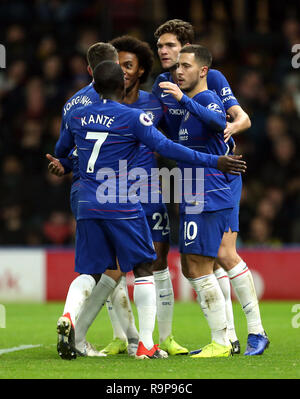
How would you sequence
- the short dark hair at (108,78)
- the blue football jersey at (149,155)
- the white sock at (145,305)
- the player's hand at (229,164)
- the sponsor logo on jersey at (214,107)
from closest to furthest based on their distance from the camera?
the player's hand at (229,164), the short dark hair at (108,78), the white sock at (145,305), the sponsor logo on jersey at (214,107), the blue football jersey at (149,155)

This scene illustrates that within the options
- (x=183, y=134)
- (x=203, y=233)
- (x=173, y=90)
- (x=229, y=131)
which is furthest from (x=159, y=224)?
(x=173, y=90)

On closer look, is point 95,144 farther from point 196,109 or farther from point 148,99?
point 148,99

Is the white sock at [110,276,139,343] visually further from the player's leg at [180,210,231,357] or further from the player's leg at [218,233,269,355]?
the player's leg at [218,233,269,355]

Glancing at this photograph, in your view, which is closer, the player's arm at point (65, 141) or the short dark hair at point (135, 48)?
the player's arm at point (65, 141)

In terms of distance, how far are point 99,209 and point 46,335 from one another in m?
2.74

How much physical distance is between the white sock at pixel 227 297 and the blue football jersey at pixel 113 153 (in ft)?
4.18

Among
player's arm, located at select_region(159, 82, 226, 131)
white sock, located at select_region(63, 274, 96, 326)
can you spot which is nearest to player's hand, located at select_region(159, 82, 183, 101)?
player's arm, located at select_region(159, 82, 226, 131)

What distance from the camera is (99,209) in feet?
19.7

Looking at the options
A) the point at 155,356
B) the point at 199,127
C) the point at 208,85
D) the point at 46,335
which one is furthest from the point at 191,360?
the point at 46,335

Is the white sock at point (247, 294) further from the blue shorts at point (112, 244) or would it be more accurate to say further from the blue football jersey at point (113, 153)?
the blue football jersey at point (113, 153)

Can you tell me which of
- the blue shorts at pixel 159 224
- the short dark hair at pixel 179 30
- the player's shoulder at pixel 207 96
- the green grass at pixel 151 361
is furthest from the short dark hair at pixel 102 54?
the green grass at pixel 151 361

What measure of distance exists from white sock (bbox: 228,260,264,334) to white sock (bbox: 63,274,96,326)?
1126 mm

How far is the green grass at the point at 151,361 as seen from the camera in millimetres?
5246

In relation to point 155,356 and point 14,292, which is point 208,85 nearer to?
point 155,356
